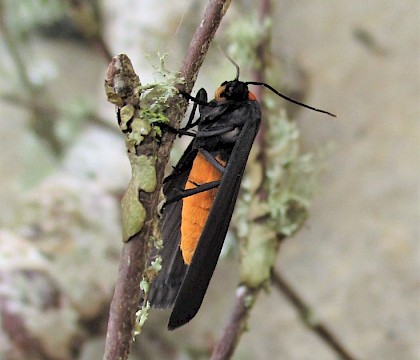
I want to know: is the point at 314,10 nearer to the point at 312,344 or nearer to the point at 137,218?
the point at 312,344

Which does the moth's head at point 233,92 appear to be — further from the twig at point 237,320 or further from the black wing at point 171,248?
the twig at point 237,320

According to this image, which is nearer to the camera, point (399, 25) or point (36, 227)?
point (36, 227)

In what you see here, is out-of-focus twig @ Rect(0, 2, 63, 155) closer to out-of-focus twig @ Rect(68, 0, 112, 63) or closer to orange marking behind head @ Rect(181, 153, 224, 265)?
out-of-focus twig @ Rect(68, 0, 112, 63)

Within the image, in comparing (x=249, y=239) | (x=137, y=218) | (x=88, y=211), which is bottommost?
(x=137, y=218)

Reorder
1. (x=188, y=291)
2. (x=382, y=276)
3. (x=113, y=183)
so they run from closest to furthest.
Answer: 1. (x=188, y=291)
2. (x=113, y=183)
3. (x=382, y=276)

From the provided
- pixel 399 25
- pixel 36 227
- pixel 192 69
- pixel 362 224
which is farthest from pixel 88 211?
pixel 399 25
